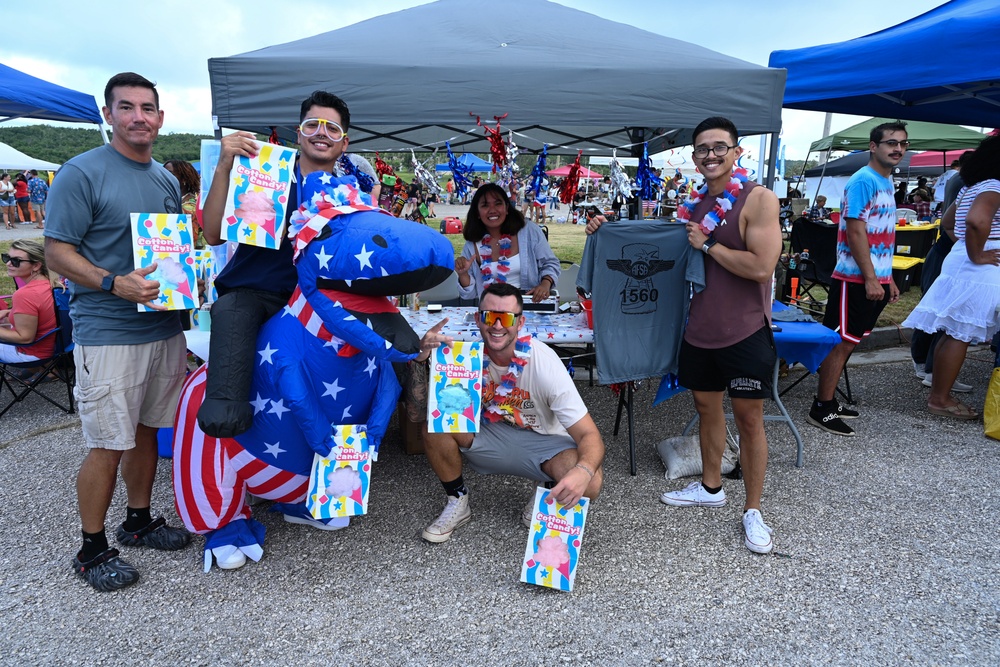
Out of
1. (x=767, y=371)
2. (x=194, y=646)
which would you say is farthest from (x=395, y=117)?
(x=194, y=646)

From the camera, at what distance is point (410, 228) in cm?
204

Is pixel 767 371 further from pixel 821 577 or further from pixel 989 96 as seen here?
pixel 989 96

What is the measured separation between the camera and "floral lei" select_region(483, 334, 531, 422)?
104 inches

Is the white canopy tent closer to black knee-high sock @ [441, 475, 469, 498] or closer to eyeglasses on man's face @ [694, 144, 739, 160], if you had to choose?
black knee-high sock @ [441, 475, 469, 498]

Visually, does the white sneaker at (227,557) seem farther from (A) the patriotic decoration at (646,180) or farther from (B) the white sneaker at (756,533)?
(A) the patriotic decoration at (646,180)

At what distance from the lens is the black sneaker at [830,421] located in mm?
4012

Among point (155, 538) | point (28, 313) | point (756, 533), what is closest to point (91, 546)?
point (155, 538)

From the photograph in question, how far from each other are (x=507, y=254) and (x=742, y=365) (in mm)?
2158

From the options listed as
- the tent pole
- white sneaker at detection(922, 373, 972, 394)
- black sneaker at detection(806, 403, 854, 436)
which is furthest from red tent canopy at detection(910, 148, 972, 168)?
the tent pole

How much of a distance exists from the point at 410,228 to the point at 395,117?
1.60m

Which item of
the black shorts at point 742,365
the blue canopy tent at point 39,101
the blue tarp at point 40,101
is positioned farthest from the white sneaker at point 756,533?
the blue tarp at point 40,101

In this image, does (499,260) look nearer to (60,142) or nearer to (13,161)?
(13,161)

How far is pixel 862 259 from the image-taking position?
3834 mm

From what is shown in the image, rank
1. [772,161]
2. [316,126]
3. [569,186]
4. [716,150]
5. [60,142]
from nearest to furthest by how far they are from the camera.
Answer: [316,126]
[716,150]
[772,161]
[569,186]
[60,142]
